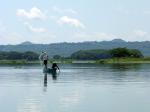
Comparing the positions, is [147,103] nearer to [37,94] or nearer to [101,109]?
[101,109]

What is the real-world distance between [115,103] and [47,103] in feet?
8.63

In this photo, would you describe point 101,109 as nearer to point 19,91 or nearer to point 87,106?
point 87,106

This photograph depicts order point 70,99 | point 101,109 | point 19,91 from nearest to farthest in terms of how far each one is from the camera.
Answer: point 101,109
point 70,99
point 19,91

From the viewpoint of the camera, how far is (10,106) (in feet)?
72.0

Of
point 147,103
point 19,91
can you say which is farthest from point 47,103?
point 19,91

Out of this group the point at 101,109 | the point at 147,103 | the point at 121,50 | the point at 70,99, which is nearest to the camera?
the point at 101,109

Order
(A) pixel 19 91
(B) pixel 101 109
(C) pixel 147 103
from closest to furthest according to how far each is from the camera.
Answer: (B) pixel 101 109 → (C) pixel 147 103 → (A) pixel 19 91

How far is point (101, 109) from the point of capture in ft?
68.3

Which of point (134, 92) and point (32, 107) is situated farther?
point (134, 92)

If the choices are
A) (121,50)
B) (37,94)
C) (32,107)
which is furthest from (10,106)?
(121,50)

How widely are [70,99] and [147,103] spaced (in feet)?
11.0

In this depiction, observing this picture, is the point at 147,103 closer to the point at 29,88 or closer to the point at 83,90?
the point at 83,90

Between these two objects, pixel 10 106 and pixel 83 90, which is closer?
pixel 10 106

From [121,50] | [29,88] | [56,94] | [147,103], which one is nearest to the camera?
[147,103]
